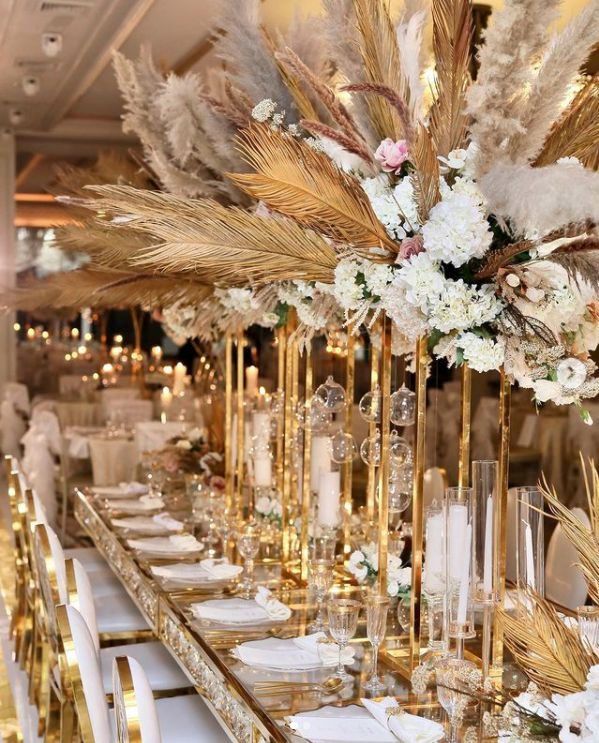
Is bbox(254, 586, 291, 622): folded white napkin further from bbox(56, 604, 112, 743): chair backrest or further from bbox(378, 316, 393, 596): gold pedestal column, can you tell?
bbox(56, 604, 112, 743): chair backrest

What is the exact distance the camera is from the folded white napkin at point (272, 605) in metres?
2.94

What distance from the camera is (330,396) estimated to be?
338 centimetres

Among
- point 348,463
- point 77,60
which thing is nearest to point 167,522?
point 348,463

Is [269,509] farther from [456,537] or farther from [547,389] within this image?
[547,389]

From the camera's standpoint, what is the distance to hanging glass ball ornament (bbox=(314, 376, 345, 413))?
→ 11.1 ft

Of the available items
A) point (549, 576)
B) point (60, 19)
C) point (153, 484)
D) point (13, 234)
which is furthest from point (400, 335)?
point (13, 234)

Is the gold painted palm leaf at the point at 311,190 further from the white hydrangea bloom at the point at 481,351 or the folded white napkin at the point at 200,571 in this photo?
the folded white napkin at the point at 200,571

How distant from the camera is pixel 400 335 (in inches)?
115

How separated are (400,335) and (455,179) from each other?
27.0 inches

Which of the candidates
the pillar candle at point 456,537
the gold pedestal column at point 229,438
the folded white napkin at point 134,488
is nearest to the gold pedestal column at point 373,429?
the pillar candle at point 456,537

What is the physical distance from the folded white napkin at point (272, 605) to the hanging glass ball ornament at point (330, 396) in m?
0.63

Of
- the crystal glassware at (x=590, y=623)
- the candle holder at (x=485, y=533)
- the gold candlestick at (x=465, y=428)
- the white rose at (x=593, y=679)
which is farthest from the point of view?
the gold candlestick at (x=465, y=428)

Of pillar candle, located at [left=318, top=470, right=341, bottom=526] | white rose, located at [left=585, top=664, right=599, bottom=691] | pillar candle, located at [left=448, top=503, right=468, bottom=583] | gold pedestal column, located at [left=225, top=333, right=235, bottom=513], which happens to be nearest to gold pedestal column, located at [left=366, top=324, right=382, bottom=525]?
pillar candle, located at [left=318, top=470, right=341, bottom=526]

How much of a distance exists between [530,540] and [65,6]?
551 cm
